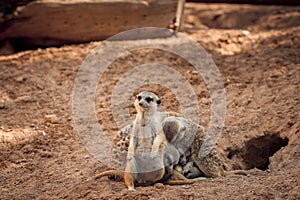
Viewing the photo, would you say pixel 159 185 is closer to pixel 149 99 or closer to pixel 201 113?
pixel 149 99

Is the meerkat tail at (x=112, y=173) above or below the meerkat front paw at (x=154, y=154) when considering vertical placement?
below

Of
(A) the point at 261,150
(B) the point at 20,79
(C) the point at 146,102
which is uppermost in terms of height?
(B) the point at 20,79

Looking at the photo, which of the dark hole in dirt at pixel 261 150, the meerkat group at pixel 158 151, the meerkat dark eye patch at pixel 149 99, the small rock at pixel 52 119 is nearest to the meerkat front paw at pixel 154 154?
the meerkat group at pixel 158 151

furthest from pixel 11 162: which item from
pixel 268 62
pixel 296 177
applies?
pixel 268 62

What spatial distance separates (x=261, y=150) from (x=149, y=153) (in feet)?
4.24

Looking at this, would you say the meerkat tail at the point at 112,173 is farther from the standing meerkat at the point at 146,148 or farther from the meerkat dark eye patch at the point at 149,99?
the meerkat dark eye patch at the point at 149,99

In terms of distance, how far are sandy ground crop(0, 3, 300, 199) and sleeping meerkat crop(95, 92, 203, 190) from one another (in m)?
0.09

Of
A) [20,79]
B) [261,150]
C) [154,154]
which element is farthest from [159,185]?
[20,79]

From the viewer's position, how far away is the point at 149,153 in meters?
3.79

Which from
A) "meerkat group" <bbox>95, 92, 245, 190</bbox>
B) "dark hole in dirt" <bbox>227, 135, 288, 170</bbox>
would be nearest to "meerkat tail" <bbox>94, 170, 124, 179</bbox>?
"meerkat group" <bbox>95, 92, 245, 190</bbox>

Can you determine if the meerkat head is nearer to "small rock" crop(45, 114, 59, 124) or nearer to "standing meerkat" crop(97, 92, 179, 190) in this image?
"standing meerkat" crop(97, 92, 179, 190)

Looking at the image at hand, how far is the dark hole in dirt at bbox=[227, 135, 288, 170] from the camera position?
4.64 m

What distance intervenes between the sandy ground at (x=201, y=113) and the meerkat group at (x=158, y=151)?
11 centimetres

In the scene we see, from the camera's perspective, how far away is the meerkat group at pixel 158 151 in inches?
148
